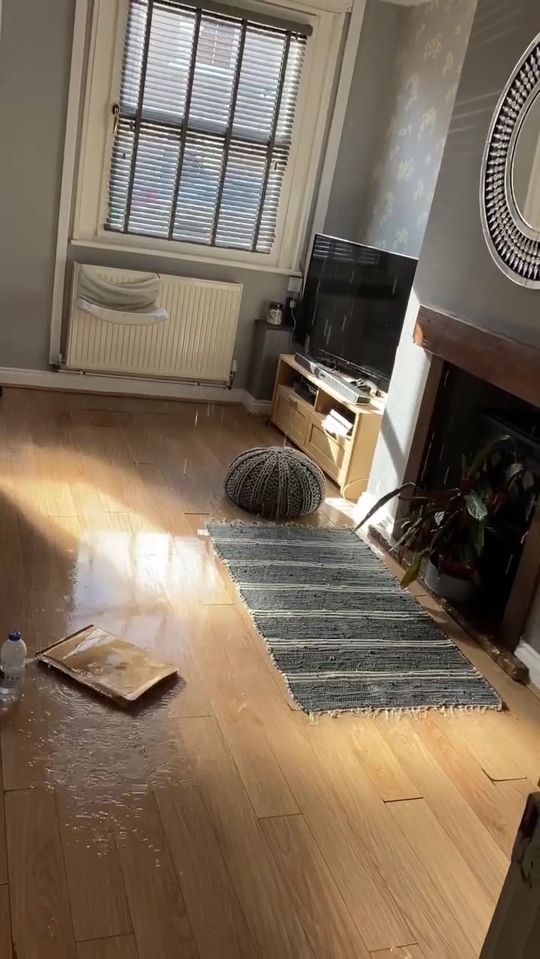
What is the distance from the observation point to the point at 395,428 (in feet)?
11.7

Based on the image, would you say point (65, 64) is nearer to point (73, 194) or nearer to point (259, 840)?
point (73, 194)

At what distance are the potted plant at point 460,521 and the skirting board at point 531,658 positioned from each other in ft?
1.13

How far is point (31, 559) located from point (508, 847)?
5.79ft

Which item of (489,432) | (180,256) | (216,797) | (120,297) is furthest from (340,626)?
(180,256)

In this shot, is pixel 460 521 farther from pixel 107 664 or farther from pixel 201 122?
pixel 201 122

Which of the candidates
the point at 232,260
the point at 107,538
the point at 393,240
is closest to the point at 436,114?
the point at 393,240

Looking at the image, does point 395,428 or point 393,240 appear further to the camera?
point 393,240

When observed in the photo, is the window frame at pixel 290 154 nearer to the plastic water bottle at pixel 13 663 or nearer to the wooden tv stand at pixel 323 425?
the wooden tv stand at pixel 323 425

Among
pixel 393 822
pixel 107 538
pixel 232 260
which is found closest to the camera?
pixel 393 822

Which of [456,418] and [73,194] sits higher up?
[73,194]

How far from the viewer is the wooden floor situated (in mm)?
1635

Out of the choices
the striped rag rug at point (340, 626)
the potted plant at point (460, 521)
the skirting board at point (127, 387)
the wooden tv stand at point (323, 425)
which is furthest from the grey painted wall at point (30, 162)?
the potted plant at point (460, 521)

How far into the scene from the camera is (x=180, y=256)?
4.75 meters

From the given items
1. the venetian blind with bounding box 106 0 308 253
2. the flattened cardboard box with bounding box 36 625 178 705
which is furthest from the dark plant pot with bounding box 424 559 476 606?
the venetian blind with bounding box 106 0 308 253
